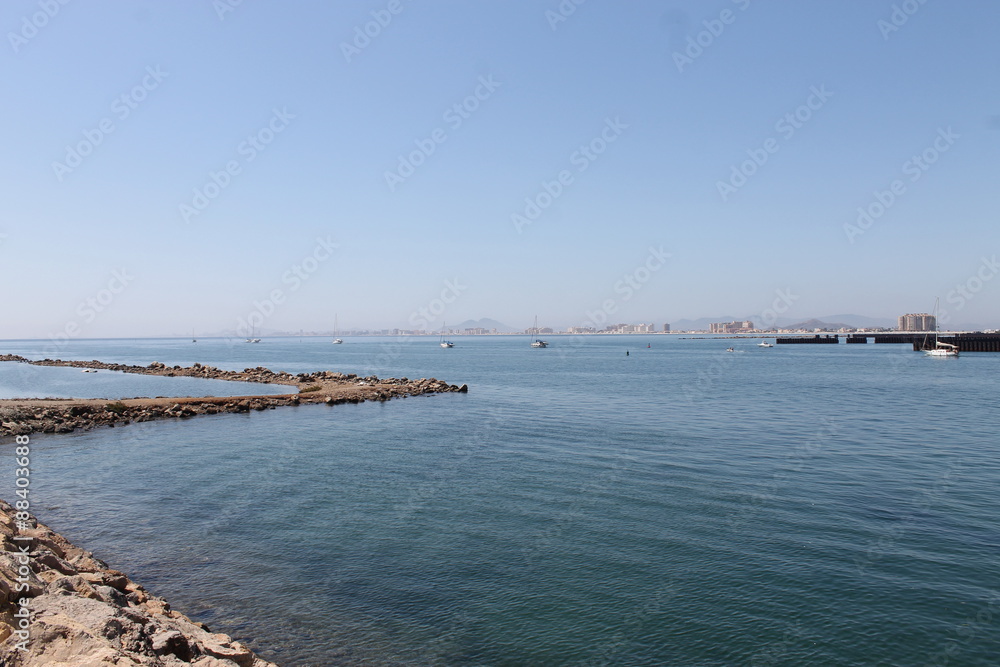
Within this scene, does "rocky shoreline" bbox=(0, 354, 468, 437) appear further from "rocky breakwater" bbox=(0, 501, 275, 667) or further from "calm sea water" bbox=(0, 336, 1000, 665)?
"rocky breakwater" bbox=(0, 501, 275, 667)

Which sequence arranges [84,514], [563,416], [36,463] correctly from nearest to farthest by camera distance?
1. [84,514]
2. [36,463]
3. [563,416]

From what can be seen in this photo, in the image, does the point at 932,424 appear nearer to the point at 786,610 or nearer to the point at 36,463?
the point at 786,610

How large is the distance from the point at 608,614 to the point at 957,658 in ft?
19.2

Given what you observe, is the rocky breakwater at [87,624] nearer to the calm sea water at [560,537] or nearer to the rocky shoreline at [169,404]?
the calm sea water at [560,537]

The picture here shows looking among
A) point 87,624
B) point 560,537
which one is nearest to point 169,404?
point 560,537

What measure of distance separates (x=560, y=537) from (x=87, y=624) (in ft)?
35.4

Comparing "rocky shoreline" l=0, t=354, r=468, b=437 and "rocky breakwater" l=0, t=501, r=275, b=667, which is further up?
"rocky breakwater" l=0, t=501, r=275, b=667

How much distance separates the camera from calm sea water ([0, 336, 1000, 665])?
1096 centimetres

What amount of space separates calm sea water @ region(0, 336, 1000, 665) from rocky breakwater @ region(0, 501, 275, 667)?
119 centimetres

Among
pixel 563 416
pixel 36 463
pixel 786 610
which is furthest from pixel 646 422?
pixel 36 463

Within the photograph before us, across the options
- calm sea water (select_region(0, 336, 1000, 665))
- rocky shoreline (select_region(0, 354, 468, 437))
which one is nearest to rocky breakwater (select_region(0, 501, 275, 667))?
calm sea water (select_region(0, 336, 1000, 665))

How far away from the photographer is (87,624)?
8320 millimetres

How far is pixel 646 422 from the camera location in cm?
3603

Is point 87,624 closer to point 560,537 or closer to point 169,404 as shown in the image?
point 560,537
